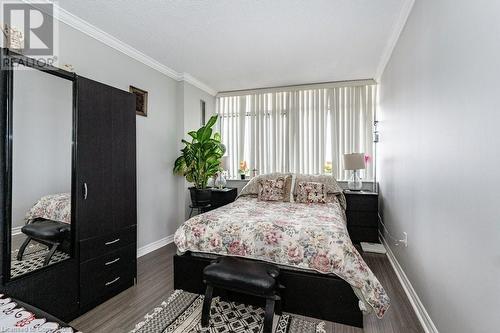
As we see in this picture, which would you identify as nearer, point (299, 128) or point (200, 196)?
point (200, 196)

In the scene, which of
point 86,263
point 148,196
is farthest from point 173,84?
point 86,263

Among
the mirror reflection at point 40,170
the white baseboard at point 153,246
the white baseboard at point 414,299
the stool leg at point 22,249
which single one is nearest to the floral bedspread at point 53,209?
the mirror reflection at point 40,170

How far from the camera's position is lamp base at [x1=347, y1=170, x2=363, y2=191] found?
4.11 m

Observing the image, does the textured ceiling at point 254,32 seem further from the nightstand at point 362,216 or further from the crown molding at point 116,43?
the nightstand at point 362,216

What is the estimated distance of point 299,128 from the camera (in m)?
4.66

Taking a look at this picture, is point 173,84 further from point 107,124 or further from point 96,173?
point 96,173

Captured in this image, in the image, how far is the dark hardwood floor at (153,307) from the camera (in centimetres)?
184

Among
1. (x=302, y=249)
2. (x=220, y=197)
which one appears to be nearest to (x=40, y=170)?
(x=302, y=249)

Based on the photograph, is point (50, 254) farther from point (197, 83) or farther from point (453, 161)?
point (197, 83)

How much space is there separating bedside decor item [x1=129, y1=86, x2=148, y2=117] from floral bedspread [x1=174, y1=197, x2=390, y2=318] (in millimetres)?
1879

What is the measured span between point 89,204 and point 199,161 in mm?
1907

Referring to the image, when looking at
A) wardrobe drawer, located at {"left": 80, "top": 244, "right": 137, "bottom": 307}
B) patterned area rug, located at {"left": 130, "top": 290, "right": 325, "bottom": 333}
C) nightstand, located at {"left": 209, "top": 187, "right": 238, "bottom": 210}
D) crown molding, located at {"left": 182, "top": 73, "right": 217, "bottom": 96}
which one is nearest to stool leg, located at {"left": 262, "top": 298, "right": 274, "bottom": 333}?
patterned area rug, located at {"left": 130, "top": 290, "right": 325, "bottom": 333}

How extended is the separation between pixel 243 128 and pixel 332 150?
5.95 feet

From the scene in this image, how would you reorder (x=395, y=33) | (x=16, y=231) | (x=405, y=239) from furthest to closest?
(x=395, y=33)
(x=405, y=239)
(x=16, y=231)
